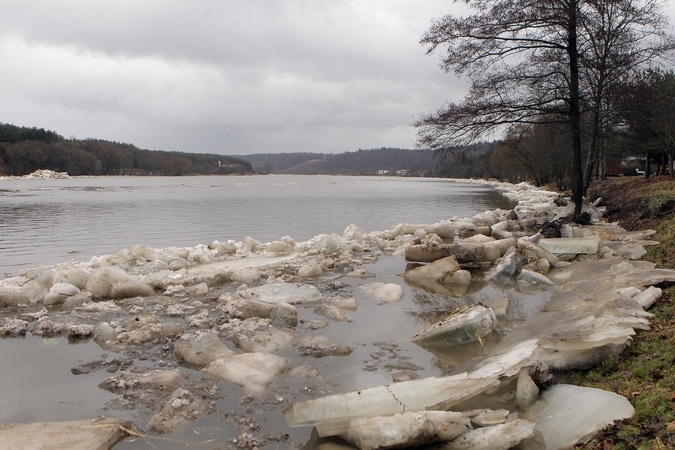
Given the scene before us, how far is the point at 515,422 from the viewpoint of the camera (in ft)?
10.4

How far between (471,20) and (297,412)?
1069 centimetres

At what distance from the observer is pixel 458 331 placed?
5133mm

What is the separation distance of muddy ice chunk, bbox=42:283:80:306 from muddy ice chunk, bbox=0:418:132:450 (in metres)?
3.51

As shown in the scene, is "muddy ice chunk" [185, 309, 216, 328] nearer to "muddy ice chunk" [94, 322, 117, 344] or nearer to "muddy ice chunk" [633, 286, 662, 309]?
"muddy ice chunk" [94, 322, 117, 344]

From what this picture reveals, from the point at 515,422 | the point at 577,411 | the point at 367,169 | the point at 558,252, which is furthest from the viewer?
the point at 367,169

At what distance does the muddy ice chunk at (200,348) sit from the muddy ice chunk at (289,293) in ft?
5.13

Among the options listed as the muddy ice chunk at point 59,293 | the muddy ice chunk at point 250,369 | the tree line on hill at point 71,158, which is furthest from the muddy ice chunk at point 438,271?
the tree line on hill at point 71,158

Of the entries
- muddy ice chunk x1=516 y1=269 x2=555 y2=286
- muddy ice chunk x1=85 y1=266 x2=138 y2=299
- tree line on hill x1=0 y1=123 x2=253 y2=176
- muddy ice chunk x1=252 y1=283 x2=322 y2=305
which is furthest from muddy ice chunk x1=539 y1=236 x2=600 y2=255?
tree line on hill x1=0 y1=123 x2=253 y2=176

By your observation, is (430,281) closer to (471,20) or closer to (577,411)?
(577,411)

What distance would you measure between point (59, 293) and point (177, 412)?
4115 mm

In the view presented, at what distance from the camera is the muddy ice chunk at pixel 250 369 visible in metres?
4.16

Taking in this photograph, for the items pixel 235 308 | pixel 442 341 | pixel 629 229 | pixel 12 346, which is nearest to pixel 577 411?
pixel 442 341

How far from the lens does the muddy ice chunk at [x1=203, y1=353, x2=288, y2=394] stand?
416cm

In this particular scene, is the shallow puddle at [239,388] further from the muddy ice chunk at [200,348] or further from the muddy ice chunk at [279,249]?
the muddy ice chunk at [279,249]
